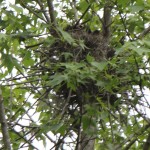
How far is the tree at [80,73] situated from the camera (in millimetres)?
2129

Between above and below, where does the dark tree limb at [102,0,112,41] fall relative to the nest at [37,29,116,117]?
above

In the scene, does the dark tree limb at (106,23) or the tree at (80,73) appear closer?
the tree at (80,73)

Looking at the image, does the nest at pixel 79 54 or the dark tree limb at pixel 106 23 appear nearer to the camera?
the nest at pixel 79 54

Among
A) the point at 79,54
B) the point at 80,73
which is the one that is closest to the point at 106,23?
the point at 79,54

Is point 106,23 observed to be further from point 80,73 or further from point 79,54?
point 80,73

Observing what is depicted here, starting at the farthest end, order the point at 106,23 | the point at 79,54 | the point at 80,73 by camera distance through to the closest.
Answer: the point at 106,23, the point at 79,54, the point at 80,73

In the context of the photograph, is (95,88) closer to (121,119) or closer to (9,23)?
(121,119)

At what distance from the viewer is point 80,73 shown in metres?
2.08

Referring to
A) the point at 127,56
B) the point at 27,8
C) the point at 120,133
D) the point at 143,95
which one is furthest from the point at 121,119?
the point at 27,8

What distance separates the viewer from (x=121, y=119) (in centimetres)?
273

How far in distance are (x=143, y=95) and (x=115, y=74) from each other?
21cm

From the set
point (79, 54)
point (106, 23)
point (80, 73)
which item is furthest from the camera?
point (106, 23)

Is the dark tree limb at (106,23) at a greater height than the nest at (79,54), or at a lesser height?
greater

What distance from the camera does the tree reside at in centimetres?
213
